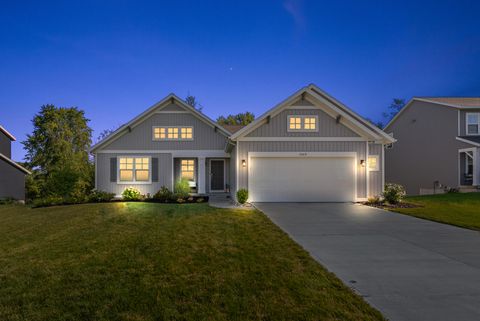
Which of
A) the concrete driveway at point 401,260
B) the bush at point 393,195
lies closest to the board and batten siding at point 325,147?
the bush at point 393,195

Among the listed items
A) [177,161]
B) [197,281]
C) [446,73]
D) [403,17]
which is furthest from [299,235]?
[446,73]

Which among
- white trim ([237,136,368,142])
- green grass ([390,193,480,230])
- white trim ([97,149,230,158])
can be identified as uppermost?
white trim ([237,136,368,142])

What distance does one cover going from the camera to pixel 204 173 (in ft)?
51.2

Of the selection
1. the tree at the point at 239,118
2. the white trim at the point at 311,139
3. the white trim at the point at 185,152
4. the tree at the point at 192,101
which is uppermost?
the tree at the point at 192,101

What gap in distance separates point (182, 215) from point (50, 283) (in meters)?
5.32

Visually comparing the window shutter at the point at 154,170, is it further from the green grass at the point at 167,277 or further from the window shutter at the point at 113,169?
the green grass at the point at 167,277

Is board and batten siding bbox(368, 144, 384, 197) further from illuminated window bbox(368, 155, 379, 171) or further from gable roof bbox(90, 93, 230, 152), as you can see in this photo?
gable roof bbox(90, 93, 230, 152)

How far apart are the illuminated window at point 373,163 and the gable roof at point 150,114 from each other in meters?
7.81

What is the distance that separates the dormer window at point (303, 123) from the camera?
1259cm

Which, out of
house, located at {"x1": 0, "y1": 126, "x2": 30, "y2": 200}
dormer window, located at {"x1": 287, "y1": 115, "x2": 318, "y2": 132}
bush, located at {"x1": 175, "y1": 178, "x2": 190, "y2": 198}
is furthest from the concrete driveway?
house, located at {"x1": 0, "y1": 126, "x2": 30, "y2": 200}

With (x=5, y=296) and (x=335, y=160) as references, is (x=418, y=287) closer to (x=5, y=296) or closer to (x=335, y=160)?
(x=5, y=296)

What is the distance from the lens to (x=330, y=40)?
39.7 meters

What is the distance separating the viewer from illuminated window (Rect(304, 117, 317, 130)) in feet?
41.4

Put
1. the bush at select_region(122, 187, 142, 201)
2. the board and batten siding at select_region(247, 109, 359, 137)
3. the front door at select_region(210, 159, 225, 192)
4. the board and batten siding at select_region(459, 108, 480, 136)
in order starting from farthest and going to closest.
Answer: the board and batten siding at select_region(459, 108, 480, 136) → the front door at select_region(210, 159, 225, 192) → the bush at select_region(122, 187, 142, 201) → the board and batten siding at select_region(247, 109, 359, 137)
